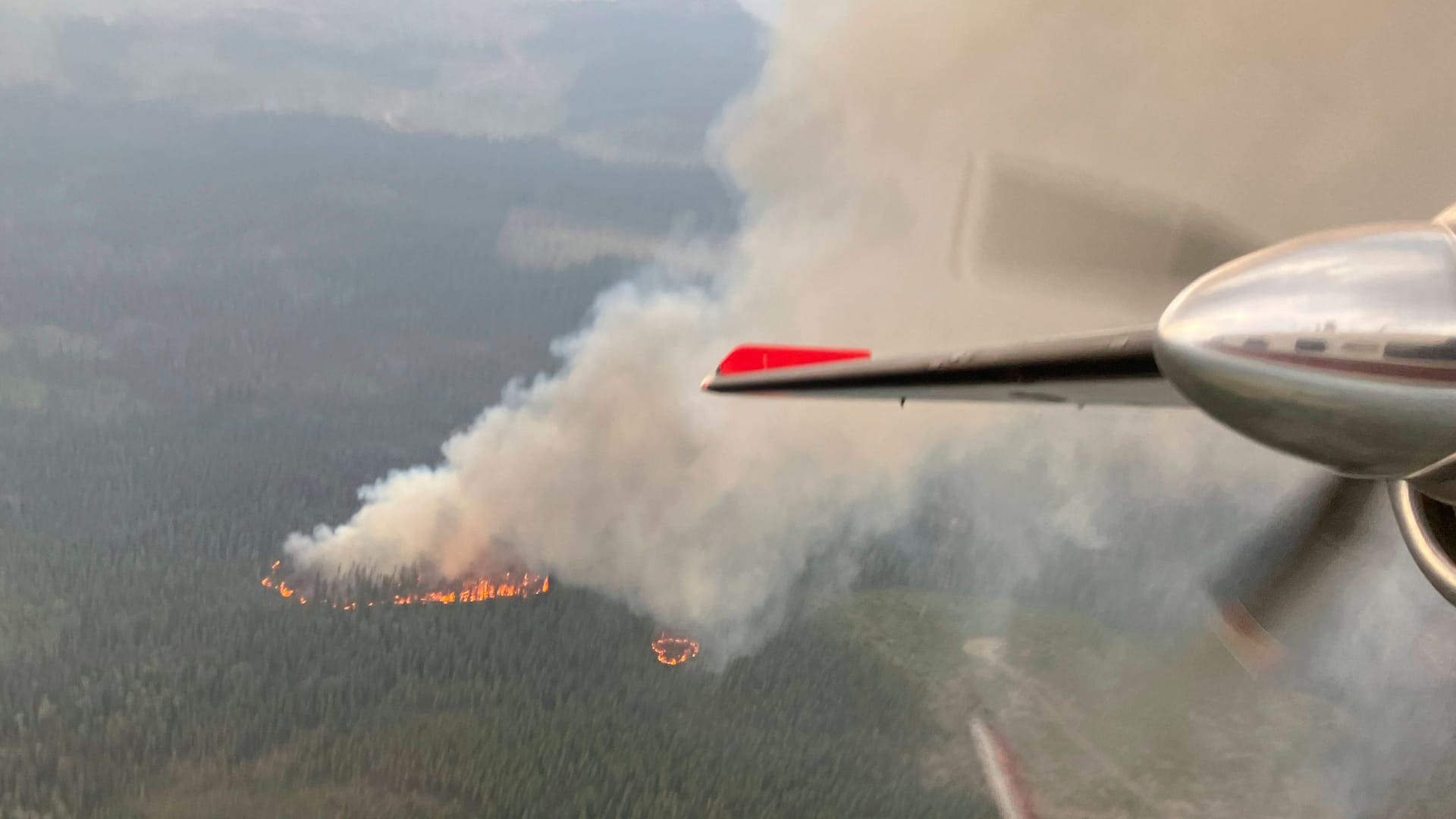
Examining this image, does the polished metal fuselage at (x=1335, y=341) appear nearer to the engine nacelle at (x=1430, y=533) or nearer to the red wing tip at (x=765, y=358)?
the engine nacelle at (x=1430, y=533)

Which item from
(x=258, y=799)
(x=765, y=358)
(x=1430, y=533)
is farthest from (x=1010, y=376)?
(x=258, y=799)

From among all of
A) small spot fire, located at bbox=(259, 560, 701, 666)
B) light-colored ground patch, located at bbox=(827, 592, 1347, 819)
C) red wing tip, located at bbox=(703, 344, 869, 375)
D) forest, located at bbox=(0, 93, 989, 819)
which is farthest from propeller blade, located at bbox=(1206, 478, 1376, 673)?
small spot fire, located at bbox=(259, 560, 701, 666)

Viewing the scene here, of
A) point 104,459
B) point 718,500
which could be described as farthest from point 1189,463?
point 104,459

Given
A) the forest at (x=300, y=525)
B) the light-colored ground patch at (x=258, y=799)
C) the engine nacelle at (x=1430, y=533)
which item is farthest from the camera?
the forest at (x=300, y=525)

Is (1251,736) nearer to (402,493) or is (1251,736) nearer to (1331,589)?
(1331,589)

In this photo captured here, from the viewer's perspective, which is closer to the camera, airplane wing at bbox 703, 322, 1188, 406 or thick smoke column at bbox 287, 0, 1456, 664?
airplane wing at bbox 703, 322, 1188, 406

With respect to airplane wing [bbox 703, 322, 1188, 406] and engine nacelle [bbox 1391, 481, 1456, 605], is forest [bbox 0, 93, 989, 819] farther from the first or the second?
engine nacelle [bbox 1391, 481, 1456, 605]

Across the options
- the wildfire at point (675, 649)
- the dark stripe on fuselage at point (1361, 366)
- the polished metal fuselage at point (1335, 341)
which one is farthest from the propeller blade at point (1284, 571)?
the wildfire at point (675, 649)
